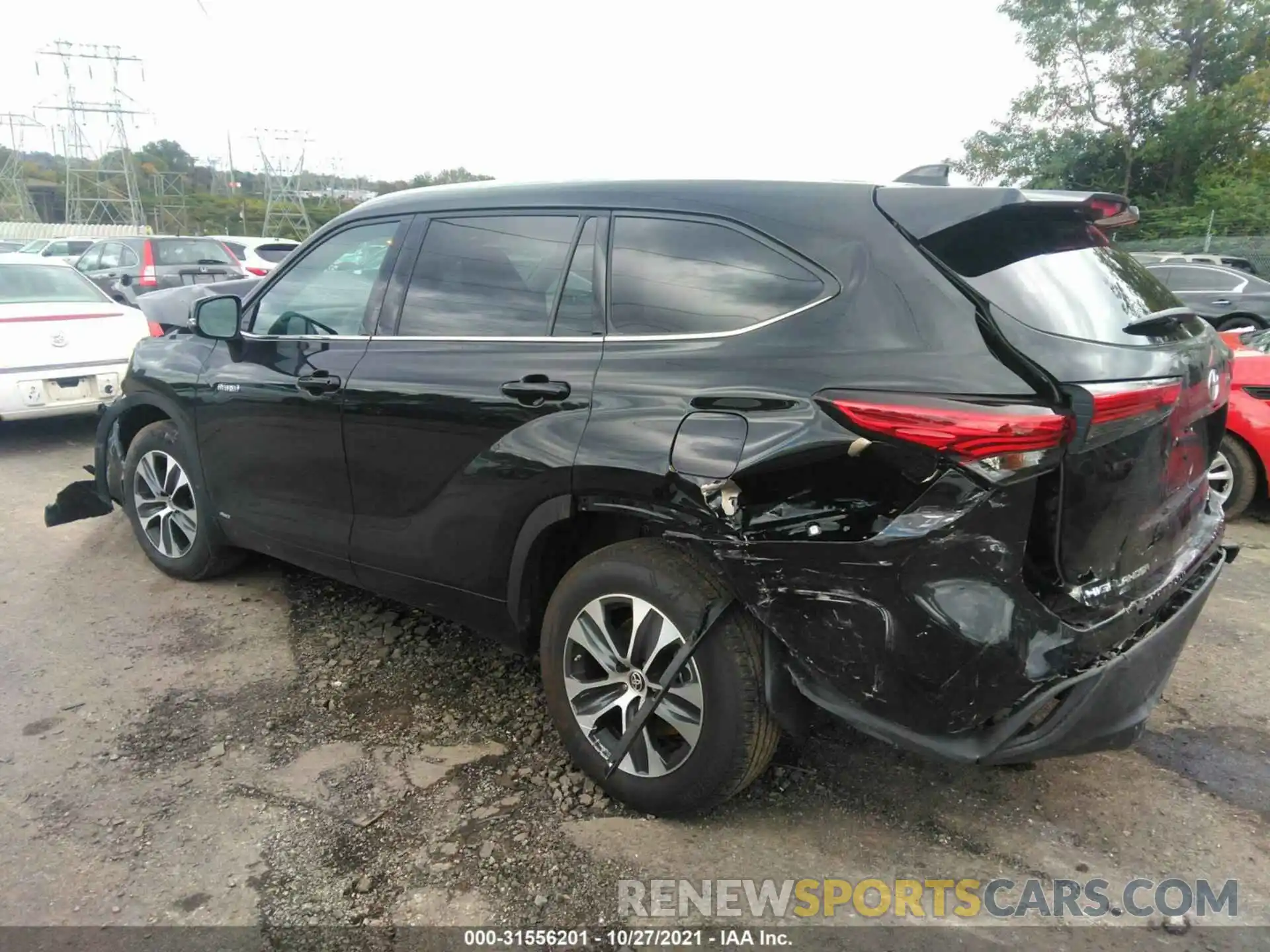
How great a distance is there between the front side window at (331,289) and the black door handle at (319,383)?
0.18 meters

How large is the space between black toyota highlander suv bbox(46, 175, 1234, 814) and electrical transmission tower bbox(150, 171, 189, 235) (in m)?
56.3

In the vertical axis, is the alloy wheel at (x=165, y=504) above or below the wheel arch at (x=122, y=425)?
below

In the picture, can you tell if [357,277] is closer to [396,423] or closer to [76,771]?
[396,423]

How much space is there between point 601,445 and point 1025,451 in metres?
1.13

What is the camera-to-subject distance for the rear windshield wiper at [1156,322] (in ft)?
8.01

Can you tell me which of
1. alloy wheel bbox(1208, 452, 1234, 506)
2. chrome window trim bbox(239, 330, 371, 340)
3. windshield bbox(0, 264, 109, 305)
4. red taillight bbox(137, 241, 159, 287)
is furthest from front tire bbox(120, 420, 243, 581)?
red taillight bbox(137, 241, 159, 287)

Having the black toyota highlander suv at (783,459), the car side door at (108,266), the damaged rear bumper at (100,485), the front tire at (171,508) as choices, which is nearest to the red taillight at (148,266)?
the car side door at (108,266)

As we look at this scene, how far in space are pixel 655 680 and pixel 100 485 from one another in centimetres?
362

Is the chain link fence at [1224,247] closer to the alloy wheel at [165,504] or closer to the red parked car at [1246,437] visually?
the red parked car at [1246,437]

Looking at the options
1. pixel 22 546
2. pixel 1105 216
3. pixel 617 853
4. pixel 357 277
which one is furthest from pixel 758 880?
pixel 22 546

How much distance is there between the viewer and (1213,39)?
1081 inches

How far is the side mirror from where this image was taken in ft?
12.8

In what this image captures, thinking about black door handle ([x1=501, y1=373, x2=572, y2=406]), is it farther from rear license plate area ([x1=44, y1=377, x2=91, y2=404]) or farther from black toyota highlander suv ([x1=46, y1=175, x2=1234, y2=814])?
rear license plate area ([x1=44, y1=377, x2=91, y2=404])

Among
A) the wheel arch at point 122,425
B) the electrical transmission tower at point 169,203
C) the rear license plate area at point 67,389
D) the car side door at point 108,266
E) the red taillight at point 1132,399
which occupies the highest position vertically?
the electrical transmission tower at point 169,203
